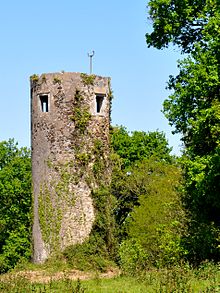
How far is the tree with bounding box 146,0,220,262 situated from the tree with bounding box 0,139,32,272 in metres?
18.2

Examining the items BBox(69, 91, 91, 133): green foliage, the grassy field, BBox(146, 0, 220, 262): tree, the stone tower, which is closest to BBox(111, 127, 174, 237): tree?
the stone tower

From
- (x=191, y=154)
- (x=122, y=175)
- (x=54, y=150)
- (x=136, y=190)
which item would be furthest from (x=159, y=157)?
(x=191, y=154)

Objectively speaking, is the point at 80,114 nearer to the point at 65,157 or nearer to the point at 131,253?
the point at 65,157

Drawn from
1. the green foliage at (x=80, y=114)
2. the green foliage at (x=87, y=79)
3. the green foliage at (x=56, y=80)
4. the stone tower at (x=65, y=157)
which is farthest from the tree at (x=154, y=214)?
the green foliage at (x=56, y=80)

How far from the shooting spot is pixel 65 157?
83.3 ft

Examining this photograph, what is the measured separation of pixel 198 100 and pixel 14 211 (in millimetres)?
22231

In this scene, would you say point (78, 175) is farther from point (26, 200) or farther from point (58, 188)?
point (26, 200)

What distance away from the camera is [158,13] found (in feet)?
62.6

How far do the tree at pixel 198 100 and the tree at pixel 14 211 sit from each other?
1817 centimetres

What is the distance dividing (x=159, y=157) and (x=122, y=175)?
10.5m

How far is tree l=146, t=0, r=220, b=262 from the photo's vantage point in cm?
1686

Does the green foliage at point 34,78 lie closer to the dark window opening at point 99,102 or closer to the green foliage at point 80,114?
the green foliage at point 80,114

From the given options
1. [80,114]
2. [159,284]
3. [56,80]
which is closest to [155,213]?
[80,114]

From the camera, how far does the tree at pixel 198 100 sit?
16.9 meters
